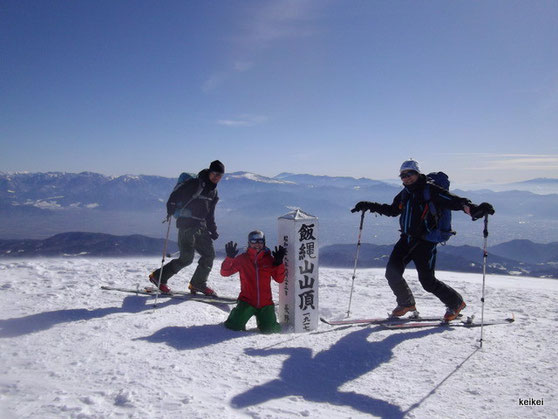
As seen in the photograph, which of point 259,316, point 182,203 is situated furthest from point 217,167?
point 259,316

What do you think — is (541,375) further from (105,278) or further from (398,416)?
(105,278)

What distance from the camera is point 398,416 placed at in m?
2.79

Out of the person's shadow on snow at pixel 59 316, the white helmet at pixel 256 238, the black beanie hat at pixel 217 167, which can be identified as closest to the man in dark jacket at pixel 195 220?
the black beanie hat at pixel 217 167

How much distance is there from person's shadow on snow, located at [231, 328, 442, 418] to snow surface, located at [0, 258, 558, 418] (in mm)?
17

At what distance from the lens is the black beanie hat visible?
639 centimetres

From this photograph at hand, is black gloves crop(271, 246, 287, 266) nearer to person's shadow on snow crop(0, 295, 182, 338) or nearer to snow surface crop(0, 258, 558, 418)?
snow surface crop(0, 258, 558, 418)


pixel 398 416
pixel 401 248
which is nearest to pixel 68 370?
pixel 398 416

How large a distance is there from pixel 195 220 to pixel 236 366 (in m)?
3.54

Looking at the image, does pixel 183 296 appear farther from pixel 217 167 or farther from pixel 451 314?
pixel 451 314

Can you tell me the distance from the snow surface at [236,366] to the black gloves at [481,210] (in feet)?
5.98

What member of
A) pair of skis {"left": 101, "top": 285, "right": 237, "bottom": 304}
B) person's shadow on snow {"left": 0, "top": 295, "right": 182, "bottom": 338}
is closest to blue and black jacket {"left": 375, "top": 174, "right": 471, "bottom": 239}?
pair of skis {"left": 101, "top": 285, "right": 237, "bottom": 304}

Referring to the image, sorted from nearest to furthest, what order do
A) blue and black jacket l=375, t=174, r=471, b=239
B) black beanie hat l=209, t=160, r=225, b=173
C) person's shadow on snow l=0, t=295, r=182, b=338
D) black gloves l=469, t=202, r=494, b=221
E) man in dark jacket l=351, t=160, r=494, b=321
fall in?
1. person's shadow on snow l=0, t=295, r=182, b=338
2. black gloves l=469, t=202, r=494, b=221
3. blue and black jacket l=375, t=174, r=471, b=239
4. man in dark jacket l=351, t=160, r=494, b=321
5. black beanie hat l=209, t=160, r=225, b=173

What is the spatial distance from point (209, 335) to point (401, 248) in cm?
346

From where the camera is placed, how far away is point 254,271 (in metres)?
5.04
